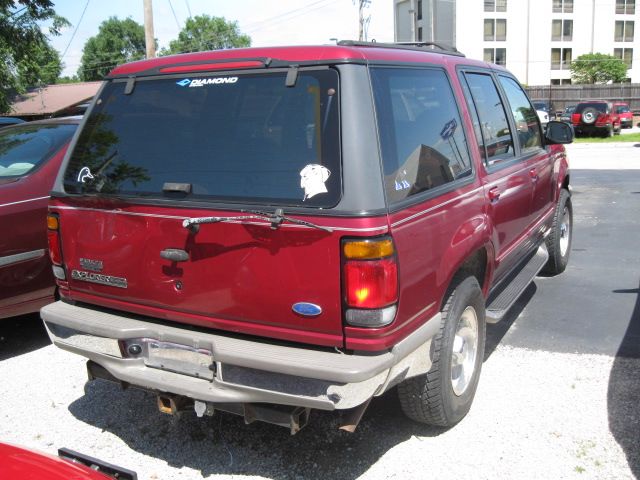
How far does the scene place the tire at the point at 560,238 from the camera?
612cm

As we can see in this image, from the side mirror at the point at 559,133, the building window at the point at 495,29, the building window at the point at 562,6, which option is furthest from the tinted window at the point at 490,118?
the building window at the point at 562,6

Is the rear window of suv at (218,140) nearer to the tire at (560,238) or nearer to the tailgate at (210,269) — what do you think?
the tailgate at (210,269)

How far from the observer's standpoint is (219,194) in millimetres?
2891

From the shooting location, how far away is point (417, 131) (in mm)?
3174

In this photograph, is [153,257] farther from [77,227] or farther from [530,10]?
[530,10]

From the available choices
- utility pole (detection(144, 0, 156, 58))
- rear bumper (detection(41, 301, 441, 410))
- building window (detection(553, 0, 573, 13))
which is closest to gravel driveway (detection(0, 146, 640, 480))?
rear bumper (detection(41, 301, 441, 410))

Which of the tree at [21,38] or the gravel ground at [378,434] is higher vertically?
the tree at [21,38]

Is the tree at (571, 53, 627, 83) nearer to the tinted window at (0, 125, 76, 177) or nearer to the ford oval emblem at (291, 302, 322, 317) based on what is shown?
the tinted window at (0, 125, 76, 177)

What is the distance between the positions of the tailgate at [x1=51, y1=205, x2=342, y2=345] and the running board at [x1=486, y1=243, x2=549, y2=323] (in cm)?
170

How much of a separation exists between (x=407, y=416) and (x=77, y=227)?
2069 mm

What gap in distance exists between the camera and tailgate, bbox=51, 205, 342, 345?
268 cm

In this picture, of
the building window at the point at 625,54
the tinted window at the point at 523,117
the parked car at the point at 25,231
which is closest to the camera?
the parked car at the point at 25,231

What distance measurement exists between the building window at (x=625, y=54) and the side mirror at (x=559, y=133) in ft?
209

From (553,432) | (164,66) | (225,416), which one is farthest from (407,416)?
(164,66)
